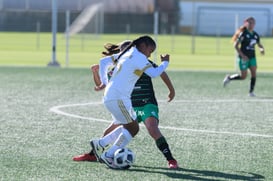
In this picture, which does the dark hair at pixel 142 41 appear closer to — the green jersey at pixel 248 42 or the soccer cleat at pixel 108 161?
the soccer cleat at pixel 108 161

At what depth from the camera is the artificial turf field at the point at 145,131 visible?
9648 mm

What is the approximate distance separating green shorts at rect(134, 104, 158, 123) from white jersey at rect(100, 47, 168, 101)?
0.48 metres

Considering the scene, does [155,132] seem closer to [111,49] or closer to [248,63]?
[111,49]

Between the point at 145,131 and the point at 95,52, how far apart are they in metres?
24.0

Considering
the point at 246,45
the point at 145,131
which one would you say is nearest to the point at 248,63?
the point at 246,45

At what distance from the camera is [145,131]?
13.1 meters

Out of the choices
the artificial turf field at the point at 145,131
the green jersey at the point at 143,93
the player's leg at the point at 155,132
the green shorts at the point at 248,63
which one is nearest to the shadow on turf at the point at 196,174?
the artificial turf field at the point at 145,131

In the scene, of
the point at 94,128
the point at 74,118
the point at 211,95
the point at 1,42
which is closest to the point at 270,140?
the point at 94,128

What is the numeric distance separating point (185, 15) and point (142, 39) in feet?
153

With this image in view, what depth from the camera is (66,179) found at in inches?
355

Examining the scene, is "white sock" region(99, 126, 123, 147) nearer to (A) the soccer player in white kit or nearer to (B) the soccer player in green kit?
(A) the soccer player in white kit

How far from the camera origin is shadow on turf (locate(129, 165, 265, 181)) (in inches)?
367

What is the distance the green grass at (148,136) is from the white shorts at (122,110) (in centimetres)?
57

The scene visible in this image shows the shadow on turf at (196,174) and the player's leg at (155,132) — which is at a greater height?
the player's leg at (155,132)
